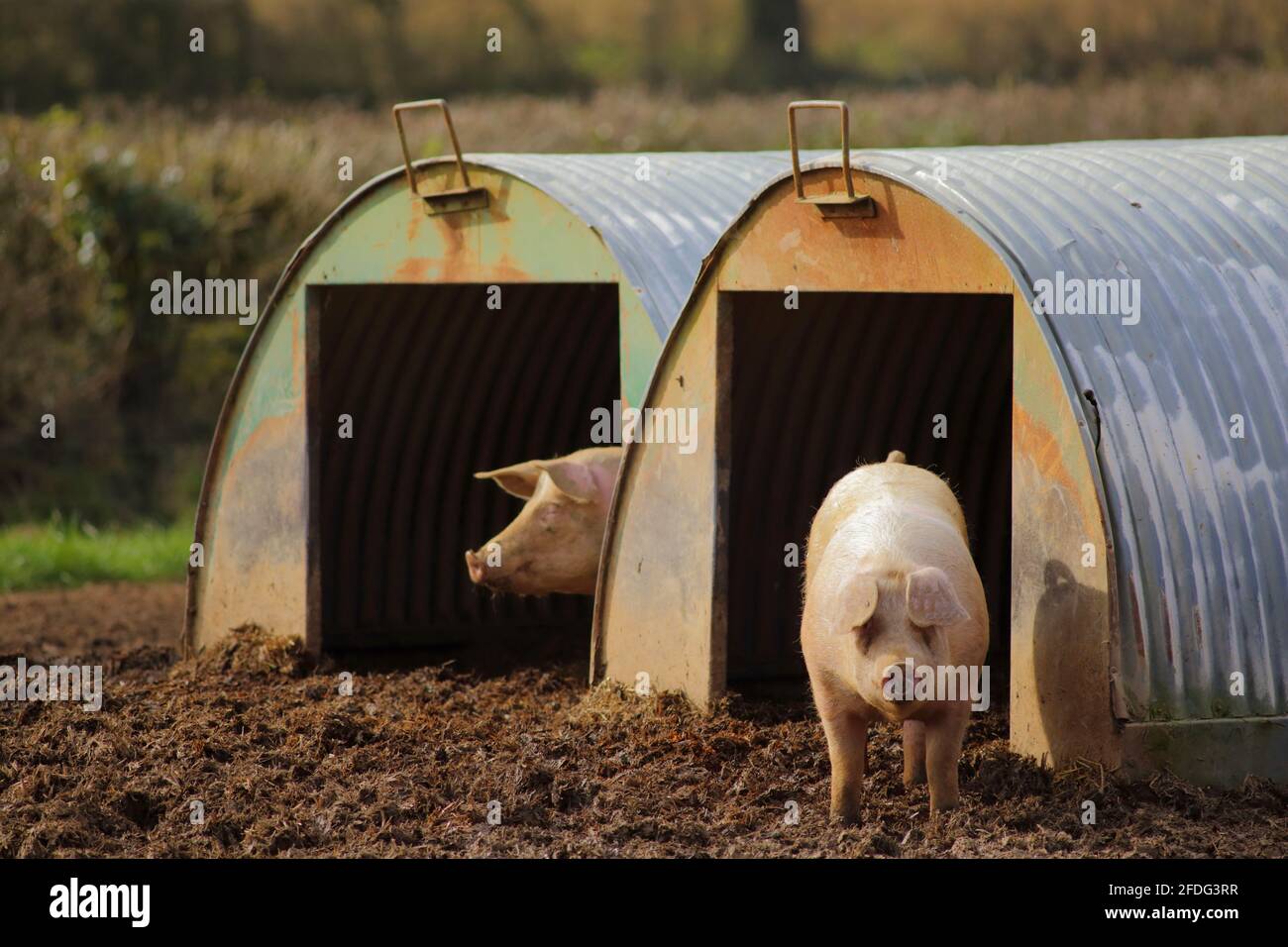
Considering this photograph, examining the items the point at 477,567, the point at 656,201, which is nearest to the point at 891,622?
the point at 477,567

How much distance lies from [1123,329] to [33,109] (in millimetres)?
19715

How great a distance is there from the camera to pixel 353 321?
9.24m

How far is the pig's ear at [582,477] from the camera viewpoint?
8086mm

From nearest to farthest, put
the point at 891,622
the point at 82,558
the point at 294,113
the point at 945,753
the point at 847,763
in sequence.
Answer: the point at 891,622
the point at 945,753
the point at 847,763
the point at 82,558
the point at 294,113

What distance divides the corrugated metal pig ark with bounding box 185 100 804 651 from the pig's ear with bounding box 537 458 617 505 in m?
0.51

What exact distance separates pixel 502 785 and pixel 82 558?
7.37 meters

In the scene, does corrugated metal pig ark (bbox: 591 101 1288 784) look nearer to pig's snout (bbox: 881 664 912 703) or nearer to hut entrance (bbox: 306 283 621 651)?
pig's snout (bbox: 881 664 912 703)

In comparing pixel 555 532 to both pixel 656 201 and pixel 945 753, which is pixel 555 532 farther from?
pixel 945 753

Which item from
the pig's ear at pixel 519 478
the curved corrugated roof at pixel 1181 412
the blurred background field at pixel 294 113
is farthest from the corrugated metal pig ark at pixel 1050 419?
the blurred background field at pixel 294 113

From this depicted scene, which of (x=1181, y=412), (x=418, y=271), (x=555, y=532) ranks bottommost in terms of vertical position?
(x=555, y=532)

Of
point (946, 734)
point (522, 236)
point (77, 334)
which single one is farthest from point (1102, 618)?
point (77, 334)

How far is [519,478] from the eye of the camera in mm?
8359

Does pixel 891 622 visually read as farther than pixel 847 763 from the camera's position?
No
